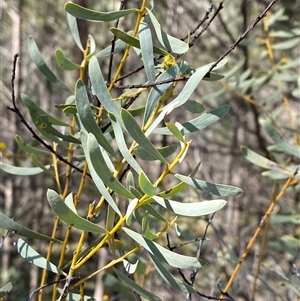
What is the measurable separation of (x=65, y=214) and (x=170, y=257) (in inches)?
4.3

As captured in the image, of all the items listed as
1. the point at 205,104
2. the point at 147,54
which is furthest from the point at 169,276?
the point at 205,104

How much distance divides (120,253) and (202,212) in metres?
0.20

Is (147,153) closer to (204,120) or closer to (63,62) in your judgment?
(204,120)

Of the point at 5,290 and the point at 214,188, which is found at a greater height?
the point at 214,188

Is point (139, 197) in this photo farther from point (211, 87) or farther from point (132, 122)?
point (211, 87)

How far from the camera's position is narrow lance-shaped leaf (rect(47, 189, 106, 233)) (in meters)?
0.42

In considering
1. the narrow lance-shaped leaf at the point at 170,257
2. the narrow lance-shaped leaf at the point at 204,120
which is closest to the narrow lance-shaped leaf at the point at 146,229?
the narrow lance-shaped leaf at the point at 170,257

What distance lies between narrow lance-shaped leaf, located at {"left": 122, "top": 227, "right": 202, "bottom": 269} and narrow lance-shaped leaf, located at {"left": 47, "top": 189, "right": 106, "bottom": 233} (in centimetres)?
4

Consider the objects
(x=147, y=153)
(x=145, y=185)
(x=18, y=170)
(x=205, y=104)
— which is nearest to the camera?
(x=145, y=185)

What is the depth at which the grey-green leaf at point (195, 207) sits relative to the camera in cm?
42

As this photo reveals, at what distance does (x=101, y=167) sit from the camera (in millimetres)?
437

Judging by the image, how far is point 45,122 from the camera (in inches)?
23.1

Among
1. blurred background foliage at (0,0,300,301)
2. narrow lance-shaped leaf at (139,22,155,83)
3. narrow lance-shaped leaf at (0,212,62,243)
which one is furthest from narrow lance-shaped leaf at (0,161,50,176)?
blurred background foliage at (0,0,300,301)

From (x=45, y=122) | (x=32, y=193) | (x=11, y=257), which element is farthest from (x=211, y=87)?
(x=45, y=122)
